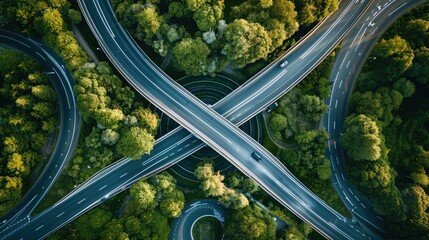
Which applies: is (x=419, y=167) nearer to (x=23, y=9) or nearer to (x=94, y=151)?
(x=94, y=151)

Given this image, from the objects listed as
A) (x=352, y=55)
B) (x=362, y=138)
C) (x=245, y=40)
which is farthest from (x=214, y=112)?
(x=352, y=55)

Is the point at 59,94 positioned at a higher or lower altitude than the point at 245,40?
lower

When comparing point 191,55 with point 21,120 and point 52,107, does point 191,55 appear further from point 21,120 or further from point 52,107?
point 21,120

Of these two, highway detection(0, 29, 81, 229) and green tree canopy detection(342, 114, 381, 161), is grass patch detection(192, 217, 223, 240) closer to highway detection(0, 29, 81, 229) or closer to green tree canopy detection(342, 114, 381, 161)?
highway detection(0, 29, 81, 229)

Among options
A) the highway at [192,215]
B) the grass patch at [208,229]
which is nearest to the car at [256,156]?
the highway at [192,215]

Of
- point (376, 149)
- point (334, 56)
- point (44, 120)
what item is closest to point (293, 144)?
point (376, 149)
